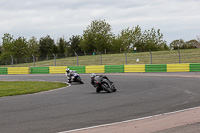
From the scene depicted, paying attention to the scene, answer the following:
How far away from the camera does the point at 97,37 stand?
7312 cm

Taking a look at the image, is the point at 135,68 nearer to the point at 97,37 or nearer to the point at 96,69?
the point at 96,69

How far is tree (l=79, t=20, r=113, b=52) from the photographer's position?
72.3 meters

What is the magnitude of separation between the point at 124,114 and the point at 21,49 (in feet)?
225

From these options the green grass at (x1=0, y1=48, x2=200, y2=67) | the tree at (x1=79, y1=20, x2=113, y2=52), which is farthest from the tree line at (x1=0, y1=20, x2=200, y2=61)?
the green grass at (x1=0, y1=48, x2=200, y2=67)

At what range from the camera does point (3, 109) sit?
32.4ft

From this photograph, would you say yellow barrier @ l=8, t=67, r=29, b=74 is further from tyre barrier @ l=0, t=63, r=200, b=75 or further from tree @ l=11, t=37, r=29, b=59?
tree @ l=11, t=37, r=29, b=59

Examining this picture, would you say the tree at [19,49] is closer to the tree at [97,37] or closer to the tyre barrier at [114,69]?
the tree at [97,37]

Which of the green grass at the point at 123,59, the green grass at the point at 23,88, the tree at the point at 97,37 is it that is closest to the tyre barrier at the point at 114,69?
the green grass at the point at 123,59

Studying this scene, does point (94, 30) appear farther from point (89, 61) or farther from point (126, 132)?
point (126, 132)

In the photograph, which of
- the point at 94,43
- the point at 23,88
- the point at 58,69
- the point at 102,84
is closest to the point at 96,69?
the point at 58,69

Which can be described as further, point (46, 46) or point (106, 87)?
point (46, 46)

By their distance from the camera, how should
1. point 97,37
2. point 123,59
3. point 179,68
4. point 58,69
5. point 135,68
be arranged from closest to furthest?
point 179,68 → point 135,68 → point 58,69 → point 123,59 → point 97,37

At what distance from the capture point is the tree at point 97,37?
72.3 meters

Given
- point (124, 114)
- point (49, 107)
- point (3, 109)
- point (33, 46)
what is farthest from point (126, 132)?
point (33, 46)
